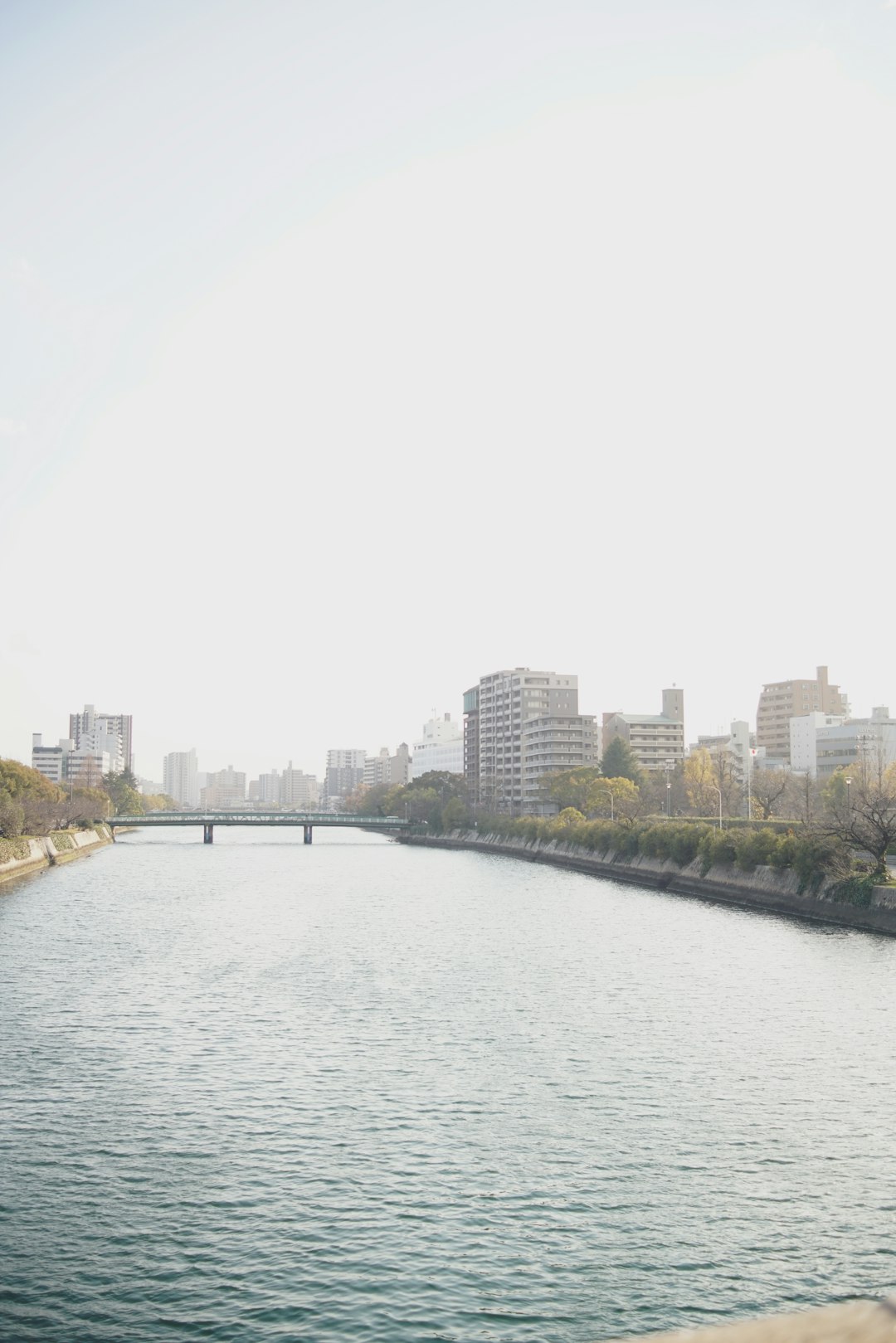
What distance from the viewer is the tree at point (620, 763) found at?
416 ft

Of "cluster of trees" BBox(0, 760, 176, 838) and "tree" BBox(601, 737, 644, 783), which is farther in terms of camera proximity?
"tree" BBox(601, 737, 644, 783)

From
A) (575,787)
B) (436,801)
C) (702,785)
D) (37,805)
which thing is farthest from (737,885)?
(436,801)

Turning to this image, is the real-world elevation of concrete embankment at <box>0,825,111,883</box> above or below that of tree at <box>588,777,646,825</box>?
below

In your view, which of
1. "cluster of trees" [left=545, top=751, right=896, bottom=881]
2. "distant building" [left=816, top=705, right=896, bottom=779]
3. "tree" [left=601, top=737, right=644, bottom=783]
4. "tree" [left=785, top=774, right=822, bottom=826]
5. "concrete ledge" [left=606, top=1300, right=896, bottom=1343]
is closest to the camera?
"concrete ledge" [left=606, top=1300, right=896, bottom=1343]

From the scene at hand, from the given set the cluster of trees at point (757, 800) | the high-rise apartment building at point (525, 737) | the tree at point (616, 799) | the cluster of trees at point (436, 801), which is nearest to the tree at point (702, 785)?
the cluster of trees at point (757, 800)

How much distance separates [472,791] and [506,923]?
111204mm

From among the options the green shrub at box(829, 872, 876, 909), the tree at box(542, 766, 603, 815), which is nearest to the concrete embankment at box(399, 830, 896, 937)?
the green shrub at box(829, 872, 876, 909)

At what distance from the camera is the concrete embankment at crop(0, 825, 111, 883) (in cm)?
7488

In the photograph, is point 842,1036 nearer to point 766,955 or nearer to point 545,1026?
point 545,1026

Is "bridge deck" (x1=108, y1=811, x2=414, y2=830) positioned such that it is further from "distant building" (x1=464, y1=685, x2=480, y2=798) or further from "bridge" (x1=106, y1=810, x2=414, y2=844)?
"distant building" (x1=464, y1=685, x2=480, y2=798)

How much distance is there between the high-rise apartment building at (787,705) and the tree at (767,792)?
55.2 metres

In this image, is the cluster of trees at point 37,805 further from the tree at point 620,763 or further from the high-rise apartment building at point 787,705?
the high-rise apartment building at point 787,705

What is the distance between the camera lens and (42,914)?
52.8 metres

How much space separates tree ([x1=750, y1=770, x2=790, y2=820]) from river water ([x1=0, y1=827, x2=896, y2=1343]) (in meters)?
53.7
